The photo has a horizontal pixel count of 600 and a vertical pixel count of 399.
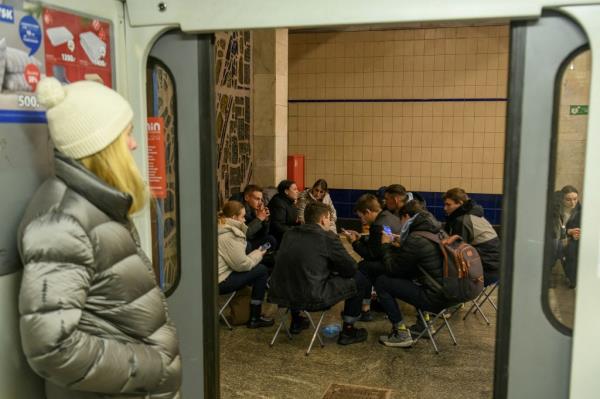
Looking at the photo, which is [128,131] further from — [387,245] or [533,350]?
[387,245]

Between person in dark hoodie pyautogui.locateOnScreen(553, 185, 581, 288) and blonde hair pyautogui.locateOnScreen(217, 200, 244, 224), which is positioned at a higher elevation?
person in dark hoodie pyautogui.locateOnScreen(553, 185, 581, 288)

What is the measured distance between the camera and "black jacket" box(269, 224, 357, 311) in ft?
15.6

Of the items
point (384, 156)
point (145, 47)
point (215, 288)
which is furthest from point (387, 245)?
point (384, 156)

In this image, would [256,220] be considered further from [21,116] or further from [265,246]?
[21,116]

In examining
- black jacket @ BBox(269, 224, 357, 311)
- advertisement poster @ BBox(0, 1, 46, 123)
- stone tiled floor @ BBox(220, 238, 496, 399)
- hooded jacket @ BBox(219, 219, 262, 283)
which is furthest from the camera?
hooded jacket @ BBox(219, 219, 262, 283)

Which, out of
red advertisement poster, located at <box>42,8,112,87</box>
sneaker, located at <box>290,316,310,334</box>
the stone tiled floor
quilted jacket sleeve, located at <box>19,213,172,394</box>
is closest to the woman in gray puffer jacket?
quilted jacket sleeve, located at <box>19,213,172,394</box>

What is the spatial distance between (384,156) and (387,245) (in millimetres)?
5523

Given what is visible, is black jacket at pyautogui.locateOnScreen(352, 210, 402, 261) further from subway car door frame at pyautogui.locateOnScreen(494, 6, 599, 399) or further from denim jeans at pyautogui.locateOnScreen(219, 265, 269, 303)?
subway car door frame at pyautogui.locateOnScreen(494, 6, 599, 399)

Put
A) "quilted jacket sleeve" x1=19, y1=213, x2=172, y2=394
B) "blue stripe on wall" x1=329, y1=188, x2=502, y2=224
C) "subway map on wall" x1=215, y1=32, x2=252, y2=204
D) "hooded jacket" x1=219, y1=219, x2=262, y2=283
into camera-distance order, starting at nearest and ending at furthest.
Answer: "quilted jacket sleeve" x1=19, y1=213, x2=172, y2=394 < "hooded jacket" x1=219, y1=219, x2=262, y2=283 < "subway map on wall" x1=215, y1=32, x2=252, y2=204 < "blue stripe on wall" x1=329, y1=188, x2=502, y2=224

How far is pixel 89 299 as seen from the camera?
1.79 meters

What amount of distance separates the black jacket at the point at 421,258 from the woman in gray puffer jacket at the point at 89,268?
3060mm

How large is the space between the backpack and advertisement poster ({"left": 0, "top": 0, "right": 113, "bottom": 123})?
310 centimetres

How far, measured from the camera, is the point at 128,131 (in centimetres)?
188

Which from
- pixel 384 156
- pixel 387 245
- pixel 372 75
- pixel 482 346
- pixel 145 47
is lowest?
pixel 482 346
